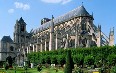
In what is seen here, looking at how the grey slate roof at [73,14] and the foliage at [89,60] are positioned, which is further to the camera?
the grey slate roof at [73,14]

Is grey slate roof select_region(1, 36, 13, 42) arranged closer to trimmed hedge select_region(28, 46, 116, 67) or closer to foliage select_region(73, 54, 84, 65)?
trimmed hedge select_region(28, 46, 116, 67)

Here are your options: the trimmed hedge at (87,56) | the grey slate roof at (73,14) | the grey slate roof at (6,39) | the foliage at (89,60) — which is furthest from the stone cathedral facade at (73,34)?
the foliage at (89,60)

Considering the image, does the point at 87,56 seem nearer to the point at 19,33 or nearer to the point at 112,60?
the point at 112,60

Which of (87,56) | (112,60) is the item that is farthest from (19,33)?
(112,60)

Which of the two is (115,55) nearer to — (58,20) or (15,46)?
(58,20)

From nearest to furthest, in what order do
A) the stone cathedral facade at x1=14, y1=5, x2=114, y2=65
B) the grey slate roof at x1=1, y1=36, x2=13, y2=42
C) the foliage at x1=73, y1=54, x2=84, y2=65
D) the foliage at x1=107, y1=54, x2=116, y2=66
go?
1. the foliage at x1=107, y1=54, x2=116, y2=66
2. the foliage at x1=73, y1=54, x2=84, y2=65
3. the stone cathedral facade at x1=14, y1=5, x2=114, y2=65
4. the grey slate roof at x1=1, y1=36, x2=13, y2=42

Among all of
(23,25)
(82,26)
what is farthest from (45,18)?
(82,26)

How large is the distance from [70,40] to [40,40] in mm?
13602

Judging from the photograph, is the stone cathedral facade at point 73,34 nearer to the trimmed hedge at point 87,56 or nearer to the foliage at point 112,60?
the trimmed hedge at point 87,56

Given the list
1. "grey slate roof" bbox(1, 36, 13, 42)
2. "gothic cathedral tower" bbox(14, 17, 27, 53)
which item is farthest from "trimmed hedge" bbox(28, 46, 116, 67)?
"gothic cathedral tower" bbox(14, 17, 27, 53)

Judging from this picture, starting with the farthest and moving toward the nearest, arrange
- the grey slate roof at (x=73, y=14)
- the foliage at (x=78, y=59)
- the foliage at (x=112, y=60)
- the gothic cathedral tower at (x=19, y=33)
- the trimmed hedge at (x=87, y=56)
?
the gothic cathedral tower at (x=19, y=33) → the grey slate roof at (x=73, y=14) → the foliage at (x=78, y=59) → the trimmed hedge at (x=87, y=56) → the foliage at (x=112, y=60)

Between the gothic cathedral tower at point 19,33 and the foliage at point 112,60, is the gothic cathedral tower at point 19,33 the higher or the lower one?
the higher one

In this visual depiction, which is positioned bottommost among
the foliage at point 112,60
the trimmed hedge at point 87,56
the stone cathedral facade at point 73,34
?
the foliage at point 112,60

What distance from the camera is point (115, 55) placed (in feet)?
127
